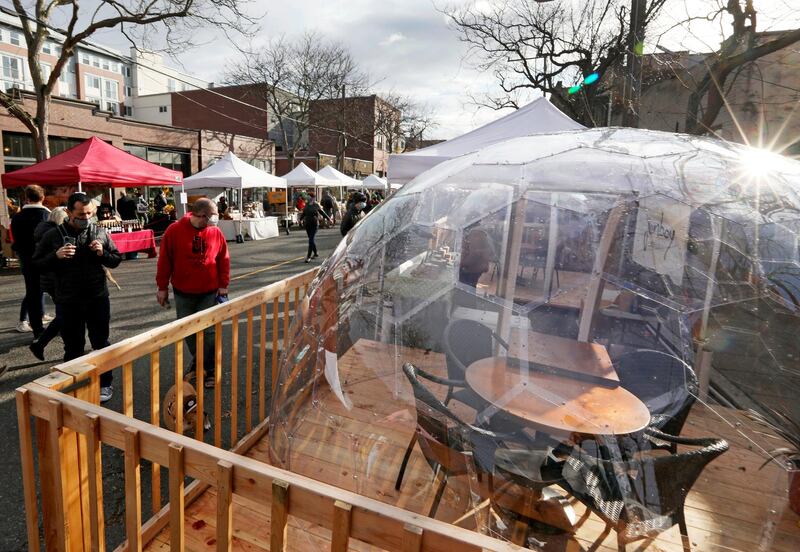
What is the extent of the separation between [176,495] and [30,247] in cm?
605

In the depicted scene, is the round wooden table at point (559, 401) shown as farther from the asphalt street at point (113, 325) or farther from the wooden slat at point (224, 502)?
the asphalt street at point (113, 325)

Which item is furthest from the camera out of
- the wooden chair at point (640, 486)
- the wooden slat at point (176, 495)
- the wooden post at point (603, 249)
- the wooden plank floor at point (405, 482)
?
the wooden post at point (603, 249)

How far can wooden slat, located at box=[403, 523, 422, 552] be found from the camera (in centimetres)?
131

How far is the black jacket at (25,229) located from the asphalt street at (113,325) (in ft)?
3.81

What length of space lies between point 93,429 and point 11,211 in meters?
17.0

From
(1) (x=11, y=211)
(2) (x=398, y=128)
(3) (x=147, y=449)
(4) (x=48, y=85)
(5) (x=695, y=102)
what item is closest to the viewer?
(3) (x=147, y=449)

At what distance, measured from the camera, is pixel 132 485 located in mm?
1778

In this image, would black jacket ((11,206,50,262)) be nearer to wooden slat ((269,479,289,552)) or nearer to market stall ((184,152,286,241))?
wooden slat ((269,479,289,552))

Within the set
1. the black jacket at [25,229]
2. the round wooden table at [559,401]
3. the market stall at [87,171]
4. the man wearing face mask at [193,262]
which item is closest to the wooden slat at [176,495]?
the round wooden table at [559,401]

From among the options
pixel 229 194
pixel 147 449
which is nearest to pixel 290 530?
pixel 147 449

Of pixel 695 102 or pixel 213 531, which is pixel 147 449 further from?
pixel 695 102

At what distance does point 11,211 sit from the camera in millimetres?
14336

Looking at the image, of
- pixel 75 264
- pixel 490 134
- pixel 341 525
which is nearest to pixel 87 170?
pixel 75 264

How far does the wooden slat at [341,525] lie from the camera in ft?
4.60
